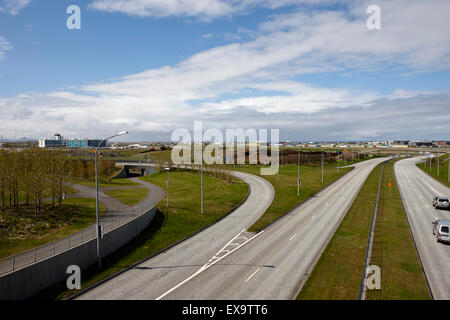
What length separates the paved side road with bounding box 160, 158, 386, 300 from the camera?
18766 mm

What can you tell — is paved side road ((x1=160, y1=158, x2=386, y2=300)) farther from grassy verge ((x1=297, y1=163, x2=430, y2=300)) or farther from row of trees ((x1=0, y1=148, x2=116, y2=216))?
row of trees ((x1=0, y1=148, x2=116, y2=216))

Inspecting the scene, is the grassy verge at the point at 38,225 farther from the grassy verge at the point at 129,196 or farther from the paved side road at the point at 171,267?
the paved side road at the point at 171,267

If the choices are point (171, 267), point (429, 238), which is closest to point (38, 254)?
point (171, 267)

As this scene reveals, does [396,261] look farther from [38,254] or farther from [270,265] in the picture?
[38,254]

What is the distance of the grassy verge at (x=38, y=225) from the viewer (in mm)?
26789

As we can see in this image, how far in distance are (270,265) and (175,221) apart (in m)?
16.8

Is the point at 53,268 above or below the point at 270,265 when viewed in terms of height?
above

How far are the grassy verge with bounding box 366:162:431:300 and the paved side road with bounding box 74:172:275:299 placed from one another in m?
12.8

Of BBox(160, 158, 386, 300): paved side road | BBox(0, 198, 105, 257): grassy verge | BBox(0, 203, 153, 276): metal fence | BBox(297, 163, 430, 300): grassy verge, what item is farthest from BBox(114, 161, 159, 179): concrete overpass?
BBox(297, 163, 430, 300): grassy verge

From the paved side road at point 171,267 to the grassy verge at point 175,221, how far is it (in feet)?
4.03

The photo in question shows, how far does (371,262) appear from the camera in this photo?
23.5 metres

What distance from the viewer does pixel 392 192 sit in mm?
57906

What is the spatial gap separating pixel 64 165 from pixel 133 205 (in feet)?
36.4

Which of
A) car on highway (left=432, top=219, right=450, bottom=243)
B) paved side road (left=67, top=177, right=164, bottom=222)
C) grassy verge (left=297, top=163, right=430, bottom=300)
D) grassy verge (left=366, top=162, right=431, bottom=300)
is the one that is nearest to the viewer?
grassy verge (left=366, top=162, right=431, bottom=300)
